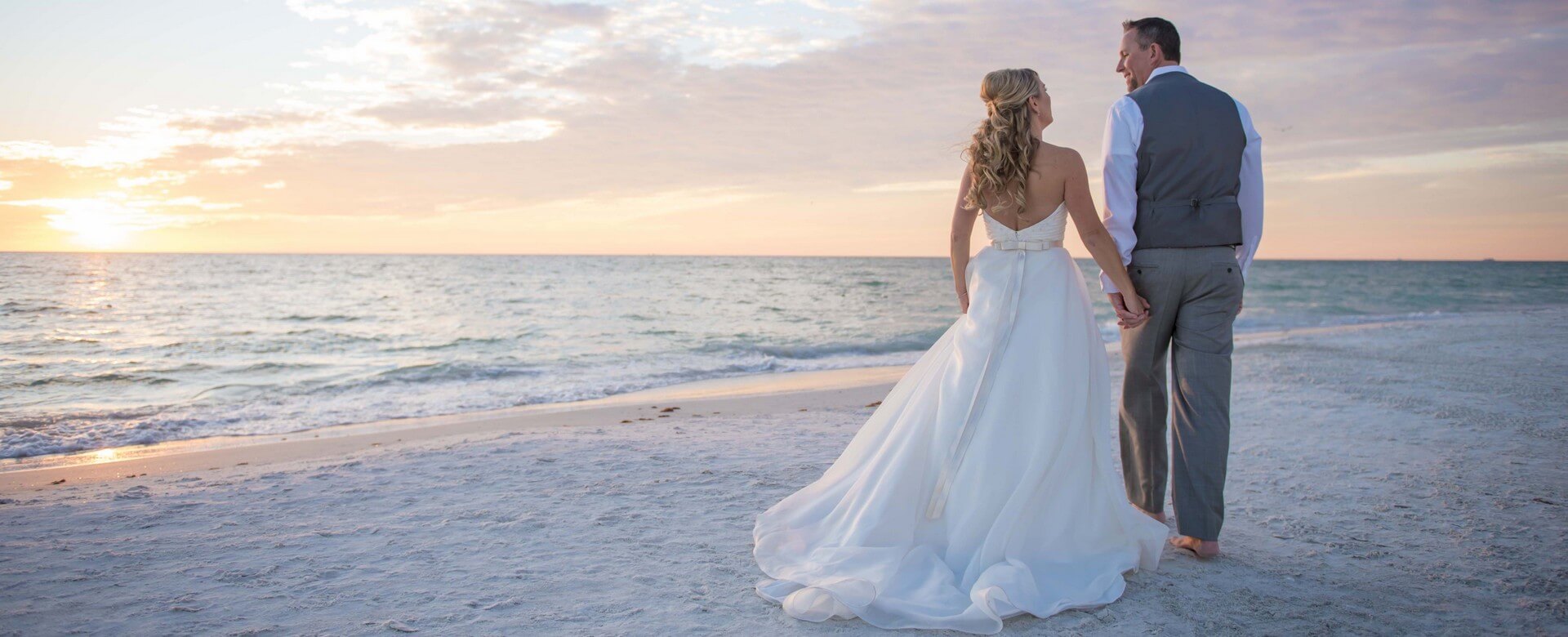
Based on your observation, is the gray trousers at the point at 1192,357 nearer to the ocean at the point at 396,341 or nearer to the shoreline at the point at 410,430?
the shoreline at the point at 410,430

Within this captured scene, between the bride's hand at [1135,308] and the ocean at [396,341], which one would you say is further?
the ocean at [396,341]

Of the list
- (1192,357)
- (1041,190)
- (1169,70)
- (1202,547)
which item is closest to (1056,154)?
(1041,190)

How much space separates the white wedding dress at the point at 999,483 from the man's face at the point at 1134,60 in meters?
0.78

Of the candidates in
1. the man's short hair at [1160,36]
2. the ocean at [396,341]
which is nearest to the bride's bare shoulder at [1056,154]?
the man's short hair at [1160,36]

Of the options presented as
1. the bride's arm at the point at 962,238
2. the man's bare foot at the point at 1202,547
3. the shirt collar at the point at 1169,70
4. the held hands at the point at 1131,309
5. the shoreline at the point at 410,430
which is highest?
the shirt collar at the point at 1169,70

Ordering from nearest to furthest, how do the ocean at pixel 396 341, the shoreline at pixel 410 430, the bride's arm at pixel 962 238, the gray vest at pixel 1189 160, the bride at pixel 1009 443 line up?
the bride at pixel 1009 443, the gray vest at pixel 1189 160, the bride's arm at pixel 962 238, the shoreline at pixel 410 430, the ocean at pixel 396 341

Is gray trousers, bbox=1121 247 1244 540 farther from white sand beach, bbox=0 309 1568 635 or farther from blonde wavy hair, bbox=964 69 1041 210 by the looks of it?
blonde wavy hair, bbox=964 69 1041 210

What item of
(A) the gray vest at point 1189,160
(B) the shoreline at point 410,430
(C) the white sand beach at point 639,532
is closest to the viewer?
(C) the white sand beach at point 639,532

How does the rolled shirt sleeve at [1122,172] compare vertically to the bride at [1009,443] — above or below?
above

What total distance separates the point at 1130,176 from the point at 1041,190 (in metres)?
0.42

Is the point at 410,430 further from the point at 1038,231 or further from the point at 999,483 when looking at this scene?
the point at 1038,231

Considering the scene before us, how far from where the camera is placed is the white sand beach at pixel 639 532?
2844 millimetres

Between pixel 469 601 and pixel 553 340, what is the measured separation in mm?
15046

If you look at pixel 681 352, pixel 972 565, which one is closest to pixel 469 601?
pixel 972 565
